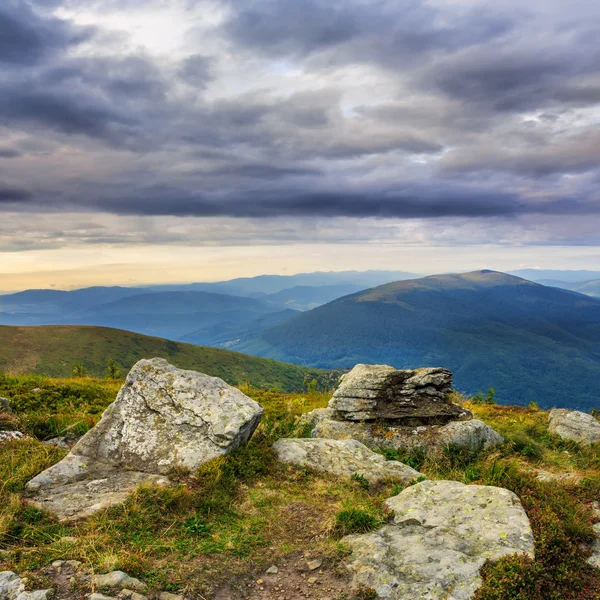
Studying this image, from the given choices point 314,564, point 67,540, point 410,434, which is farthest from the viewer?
point 410,434

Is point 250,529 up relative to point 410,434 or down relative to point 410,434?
up

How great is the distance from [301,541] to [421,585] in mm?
2564

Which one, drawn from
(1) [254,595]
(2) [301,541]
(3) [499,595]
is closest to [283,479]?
(2) [301,541]

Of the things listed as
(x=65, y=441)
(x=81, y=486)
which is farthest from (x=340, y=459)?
(x=65, y=441)

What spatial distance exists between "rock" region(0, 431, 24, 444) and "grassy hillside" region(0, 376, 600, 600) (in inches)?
16.8

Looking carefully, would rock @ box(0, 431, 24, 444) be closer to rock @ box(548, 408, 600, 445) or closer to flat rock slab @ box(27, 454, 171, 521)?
flat rock slab @ box(27, 454, 171, 521)

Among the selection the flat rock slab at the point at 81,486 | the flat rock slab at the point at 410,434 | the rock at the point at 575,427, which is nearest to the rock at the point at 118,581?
the flat rock slab at the point at 81,486

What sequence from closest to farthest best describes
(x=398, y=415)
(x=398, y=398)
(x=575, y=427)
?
(x=398, y=415) → (x=398, y=398) → (x=575, y=427)

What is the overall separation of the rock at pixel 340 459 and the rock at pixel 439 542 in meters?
1.98

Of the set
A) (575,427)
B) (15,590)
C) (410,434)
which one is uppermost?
(15,590)

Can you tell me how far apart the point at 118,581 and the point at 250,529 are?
2.87 metres

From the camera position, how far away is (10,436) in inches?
462

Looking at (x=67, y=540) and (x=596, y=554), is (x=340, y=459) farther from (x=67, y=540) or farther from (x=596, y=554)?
(x=67, y=540)

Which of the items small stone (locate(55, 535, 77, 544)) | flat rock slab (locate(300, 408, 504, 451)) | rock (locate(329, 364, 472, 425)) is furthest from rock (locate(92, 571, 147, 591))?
rock (locate(329, 364, 472, 425))
